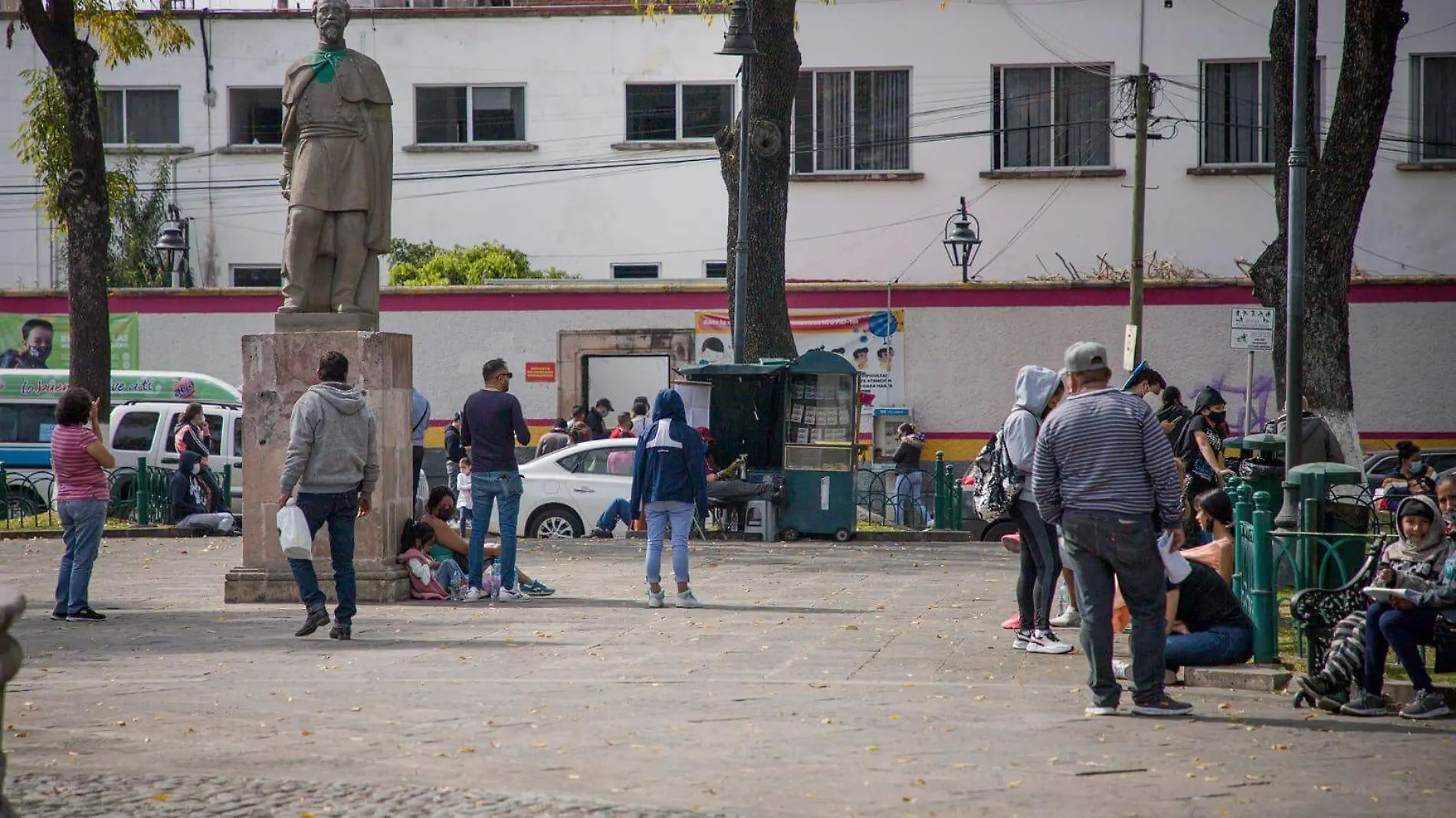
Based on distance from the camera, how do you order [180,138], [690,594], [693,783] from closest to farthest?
1. [693,783]
2. [690,594]
3. [180,138]

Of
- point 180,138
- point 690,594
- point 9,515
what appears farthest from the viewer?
point 180,138

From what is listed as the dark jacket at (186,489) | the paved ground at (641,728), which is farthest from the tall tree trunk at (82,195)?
the paved ground at (641,728)

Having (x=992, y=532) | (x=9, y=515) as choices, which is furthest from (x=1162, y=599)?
(x=9, y=515)

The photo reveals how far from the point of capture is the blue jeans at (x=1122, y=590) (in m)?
7.73

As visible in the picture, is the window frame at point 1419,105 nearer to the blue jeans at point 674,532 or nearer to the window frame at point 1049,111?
the window frame at point 1049,111

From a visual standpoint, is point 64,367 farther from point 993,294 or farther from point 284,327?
point 284,327

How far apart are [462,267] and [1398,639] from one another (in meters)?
27.5

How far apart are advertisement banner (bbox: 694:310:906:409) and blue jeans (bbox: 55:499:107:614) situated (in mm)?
16799

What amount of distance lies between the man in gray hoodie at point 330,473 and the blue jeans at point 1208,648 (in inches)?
195

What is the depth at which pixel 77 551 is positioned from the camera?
1194cm

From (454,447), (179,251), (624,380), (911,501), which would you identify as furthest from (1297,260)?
(179,251)

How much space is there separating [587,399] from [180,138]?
13.2 metres

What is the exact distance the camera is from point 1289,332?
508 inches

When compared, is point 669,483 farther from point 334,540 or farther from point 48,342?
point 48,342
